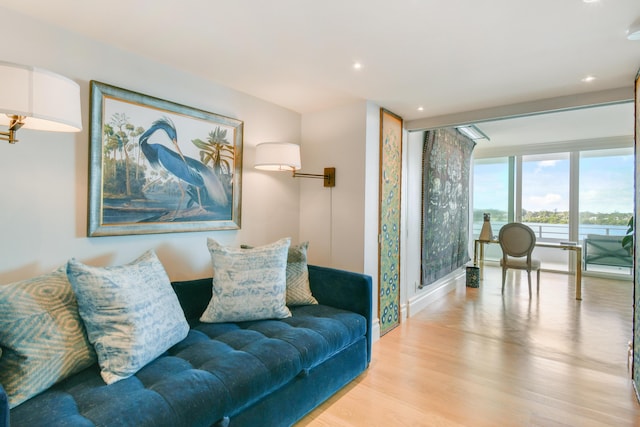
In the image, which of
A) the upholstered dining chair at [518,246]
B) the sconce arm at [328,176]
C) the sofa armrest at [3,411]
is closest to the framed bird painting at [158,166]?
the sconce arm at [328,176]

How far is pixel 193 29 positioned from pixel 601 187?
6746 mm

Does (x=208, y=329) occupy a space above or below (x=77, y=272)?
below

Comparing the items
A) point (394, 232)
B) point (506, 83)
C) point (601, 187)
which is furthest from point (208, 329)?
point (601, 187)

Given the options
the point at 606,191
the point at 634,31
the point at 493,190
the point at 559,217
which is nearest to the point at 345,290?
the point at 634,31

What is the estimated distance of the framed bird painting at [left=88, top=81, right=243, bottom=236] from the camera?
2.00m

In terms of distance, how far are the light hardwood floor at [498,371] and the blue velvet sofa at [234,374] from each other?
0.27 m

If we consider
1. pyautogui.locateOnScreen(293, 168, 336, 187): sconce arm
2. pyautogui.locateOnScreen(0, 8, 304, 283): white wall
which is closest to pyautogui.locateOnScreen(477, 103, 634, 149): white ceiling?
pyautogui.locateOnScreen(293, 168, 336, 187): sconce arm

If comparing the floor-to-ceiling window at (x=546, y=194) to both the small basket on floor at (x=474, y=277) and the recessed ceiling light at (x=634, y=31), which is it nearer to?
the small basket on floor at (x=474, y=277)

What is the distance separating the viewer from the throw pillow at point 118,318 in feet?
4.83

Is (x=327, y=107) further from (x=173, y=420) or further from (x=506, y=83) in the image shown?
(x=173, y=420)

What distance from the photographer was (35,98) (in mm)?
1311

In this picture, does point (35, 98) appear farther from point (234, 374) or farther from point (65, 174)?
point (234, 374)

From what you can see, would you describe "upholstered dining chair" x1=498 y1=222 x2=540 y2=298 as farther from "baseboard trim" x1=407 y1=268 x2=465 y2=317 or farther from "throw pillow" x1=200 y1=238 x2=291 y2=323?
"throw pillow" x1=200 y1=238 x2=291 y2=323

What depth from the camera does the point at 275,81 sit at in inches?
102
